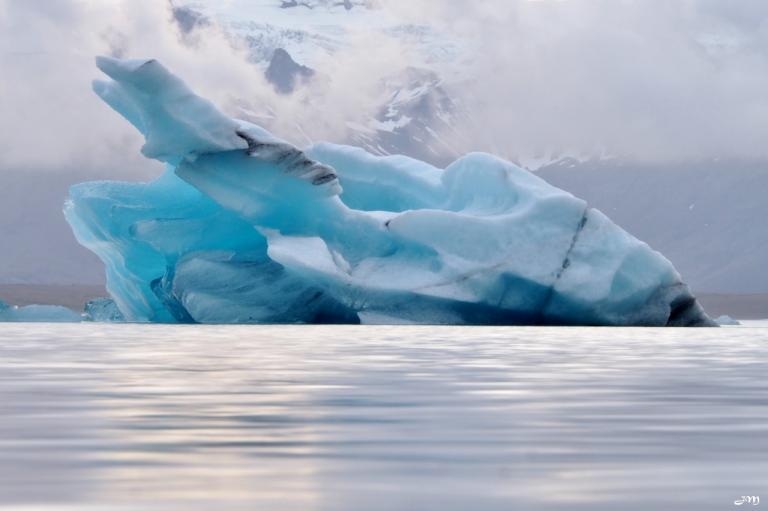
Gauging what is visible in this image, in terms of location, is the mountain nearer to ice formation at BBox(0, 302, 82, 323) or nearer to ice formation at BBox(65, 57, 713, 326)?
ice formation at BBox(0, 302, 82, 323)

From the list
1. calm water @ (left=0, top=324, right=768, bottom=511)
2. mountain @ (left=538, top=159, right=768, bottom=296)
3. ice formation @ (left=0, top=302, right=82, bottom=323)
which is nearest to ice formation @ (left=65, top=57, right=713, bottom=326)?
ice formation @ (left=0, top=302, right=82, bottom=323)

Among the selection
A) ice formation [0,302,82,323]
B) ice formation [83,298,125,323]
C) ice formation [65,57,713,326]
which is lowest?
ice formation [0,302,82,323]

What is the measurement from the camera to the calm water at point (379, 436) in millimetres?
2807

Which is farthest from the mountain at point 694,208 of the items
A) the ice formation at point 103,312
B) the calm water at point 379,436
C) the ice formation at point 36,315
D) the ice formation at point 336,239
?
the calm water at point 379,436

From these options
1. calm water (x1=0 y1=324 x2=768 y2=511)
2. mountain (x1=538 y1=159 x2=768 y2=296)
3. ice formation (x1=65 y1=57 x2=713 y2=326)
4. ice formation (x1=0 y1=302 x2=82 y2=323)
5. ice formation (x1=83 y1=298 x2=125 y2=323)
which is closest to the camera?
calm water (x1=0 y1=324 x2=768 y2=511)

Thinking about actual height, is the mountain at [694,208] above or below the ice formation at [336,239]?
below

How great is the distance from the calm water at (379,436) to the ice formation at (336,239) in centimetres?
953

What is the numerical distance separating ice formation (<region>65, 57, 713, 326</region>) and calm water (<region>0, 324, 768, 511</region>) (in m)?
9.53

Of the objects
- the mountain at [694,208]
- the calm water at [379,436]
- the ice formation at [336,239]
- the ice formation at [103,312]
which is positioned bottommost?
the mountain at [694,208]

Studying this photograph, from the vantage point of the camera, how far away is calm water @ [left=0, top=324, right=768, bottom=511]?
9.21ft

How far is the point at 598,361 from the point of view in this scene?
8891 mm

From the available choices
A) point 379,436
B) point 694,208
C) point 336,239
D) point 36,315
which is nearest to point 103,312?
point 36,315

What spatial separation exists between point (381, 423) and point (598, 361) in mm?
4684

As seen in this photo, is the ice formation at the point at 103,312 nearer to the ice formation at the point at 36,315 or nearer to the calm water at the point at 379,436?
the ice formation at the point at 36,315
